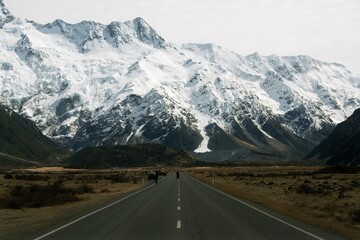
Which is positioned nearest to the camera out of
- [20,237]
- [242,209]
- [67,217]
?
[20,237]

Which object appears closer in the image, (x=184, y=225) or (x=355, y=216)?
(x=184, y=225)

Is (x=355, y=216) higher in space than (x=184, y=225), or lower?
higher

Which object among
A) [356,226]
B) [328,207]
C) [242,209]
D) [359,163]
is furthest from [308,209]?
[359,163]

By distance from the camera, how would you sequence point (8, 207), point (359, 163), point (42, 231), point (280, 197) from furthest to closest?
point (359, 163)
point (280, 197)
point (8, 207)
point (42, 231)

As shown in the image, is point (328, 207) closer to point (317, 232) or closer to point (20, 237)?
point (317, 232)

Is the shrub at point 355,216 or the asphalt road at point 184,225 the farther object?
the shrub at point 355,216

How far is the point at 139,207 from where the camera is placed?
117 feet

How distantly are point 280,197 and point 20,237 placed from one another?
30.3 metres

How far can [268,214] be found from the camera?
A: 100 ft

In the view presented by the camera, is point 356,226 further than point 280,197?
No

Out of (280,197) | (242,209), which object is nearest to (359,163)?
(280,197)

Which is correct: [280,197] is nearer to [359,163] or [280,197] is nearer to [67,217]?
[67,217]

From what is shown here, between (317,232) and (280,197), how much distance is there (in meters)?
25.1

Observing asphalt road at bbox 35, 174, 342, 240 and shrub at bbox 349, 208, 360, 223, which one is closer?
asphalt road at bbox 35, 174, 342, 240
